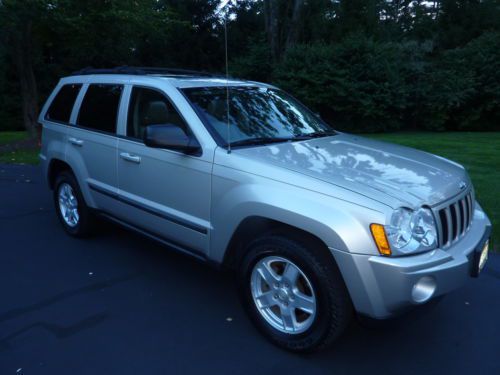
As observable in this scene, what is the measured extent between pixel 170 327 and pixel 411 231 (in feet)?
6.01

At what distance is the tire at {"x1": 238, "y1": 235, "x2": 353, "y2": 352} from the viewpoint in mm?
2809

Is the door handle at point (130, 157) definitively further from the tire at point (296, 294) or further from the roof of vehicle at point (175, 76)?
the tire at point (296, 294)

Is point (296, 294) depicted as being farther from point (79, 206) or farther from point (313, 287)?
point (79, 206)

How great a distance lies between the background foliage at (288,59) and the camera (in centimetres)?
1332

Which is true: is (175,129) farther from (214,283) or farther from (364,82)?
(364,82)

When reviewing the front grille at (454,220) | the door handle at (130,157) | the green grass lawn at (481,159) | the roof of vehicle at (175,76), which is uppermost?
the roof of vehicle at (175,76)

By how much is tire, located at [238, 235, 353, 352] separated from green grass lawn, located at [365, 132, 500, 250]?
283cm

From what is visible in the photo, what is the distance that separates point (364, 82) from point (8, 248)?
13656mm

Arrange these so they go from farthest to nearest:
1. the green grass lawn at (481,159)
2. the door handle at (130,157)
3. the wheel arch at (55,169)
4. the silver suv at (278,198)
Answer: the green grass lawn at (481,159)
the wheel arch at (55,169)
the door handle at (130,157)
the silver suv at (278,198)

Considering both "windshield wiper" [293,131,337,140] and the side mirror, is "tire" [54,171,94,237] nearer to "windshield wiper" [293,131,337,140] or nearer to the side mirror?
the side mirror

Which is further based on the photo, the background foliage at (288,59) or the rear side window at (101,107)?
the background foliage at (288,59)

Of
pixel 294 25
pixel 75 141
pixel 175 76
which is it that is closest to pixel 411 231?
pixel 175 76

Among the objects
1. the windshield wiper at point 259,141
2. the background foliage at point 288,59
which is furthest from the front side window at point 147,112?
the background foliage at point 288,59

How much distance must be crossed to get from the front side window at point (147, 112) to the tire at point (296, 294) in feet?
4.23
